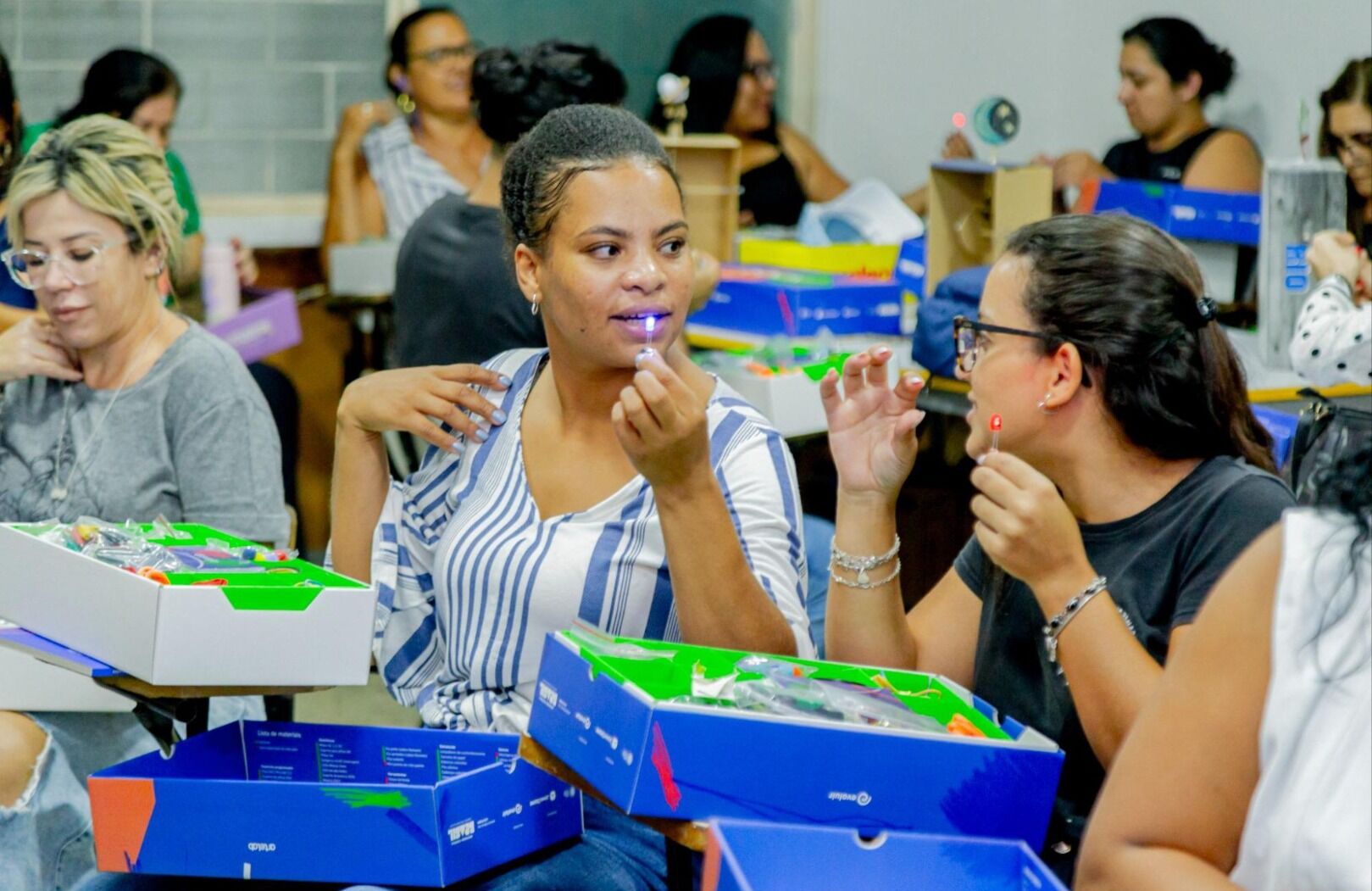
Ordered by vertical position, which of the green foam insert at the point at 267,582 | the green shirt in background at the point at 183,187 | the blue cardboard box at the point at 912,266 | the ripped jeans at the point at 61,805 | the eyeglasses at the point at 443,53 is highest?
the eyeglasses at the point at 443,53

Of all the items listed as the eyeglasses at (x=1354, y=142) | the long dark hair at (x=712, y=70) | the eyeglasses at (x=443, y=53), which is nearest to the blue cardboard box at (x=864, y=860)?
the eyeglasses at (x=1354, y=142)

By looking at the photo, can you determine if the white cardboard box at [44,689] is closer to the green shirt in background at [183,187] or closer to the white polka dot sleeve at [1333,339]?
the white polka dot sleeve at [1333,339]

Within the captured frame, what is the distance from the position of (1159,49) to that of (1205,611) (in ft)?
12.6

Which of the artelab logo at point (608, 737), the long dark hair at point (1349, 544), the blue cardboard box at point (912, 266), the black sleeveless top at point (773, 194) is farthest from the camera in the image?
the black sleeveless top at point (773, 194)

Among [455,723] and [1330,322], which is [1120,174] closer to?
[1330,322]

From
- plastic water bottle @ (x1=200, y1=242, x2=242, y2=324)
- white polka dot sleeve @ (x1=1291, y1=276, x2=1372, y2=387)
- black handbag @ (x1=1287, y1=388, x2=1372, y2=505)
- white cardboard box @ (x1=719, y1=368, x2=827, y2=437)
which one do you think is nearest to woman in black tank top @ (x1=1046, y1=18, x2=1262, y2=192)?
white cardboard box @ (x1=719, y1=368, x2=827, y2=437)

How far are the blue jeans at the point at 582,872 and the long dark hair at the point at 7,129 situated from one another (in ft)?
7.60

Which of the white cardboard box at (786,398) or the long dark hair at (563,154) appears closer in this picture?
the long dark hair at (563,154)

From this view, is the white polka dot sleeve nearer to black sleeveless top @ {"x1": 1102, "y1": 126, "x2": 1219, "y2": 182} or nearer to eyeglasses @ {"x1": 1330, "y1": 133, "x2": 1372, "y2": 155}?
eyeglasses @ {"x1": 1330, "y1": 133, "x2": 1372, "y2": 155}

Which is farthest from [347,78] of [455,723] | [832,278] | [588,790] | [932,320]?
[588,790]

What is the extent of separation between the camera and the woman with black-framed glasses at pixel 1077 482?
1521 mm

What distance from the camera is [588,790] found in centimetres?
146

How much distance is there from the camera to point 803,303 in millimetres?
3707

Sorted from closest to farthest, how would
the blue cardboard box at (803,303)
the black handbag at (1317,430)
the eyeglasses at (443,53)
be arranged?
the black handbag at (1317,430) → the blue cardboard box at (803,303) → the eyeglasses at (443,53)
